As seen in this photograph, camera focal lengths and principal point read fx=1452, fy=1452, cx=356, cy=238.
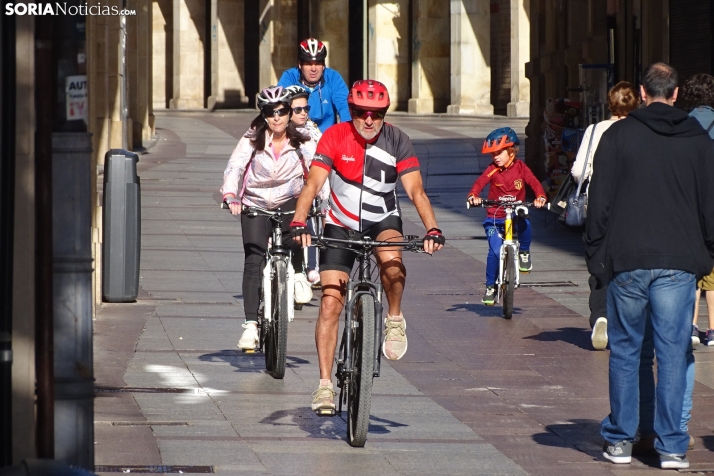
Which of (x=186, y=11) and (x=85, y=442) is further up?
(x=186, y=11)

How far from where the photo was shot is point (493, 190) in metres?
11.8

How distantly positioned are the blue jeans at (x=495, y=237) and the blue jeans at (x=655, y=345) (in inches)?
A: 191

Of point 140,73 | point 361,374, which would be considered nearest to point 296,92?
point 361,374

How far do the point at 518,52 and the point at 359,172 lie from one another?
102 feet

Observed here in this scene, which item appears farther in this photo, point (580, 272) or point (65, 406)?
point (580, 272)

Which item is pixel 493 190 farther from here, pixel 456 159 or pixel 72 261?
pixel 456 159

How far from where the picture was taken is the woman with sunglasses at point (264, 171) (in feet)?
30.5

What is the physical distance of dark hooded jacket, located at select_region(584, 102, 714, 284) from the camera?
6.46 metres

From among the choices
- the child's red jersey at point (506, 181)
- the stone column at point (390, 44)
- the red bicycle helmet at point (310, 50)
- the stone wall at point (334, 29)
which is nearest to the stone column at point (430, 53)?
the stone column at point (390, 44)

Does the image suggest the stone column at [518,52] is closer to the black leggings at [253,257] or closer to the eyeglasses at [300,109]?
the eyeglasses at [300,109]

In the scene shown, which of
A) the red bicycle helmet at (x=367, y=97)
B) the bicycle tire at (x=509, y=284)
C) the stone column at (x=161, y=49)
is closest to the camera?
the red bicycle helmet at (x=367, y=97)

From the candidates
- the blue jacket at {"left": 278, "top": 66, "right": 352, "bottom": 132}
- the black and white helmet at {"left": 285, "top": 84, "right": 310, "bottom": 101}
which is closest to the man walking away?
the black and white helmet at {"left": 285, "top": 84, "right": 310, "bottom": 101}

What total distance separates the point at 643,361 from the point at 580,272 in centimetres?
722

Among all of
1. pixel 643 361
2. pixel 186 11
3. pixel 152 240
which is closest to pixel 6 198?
pixel 643 361
